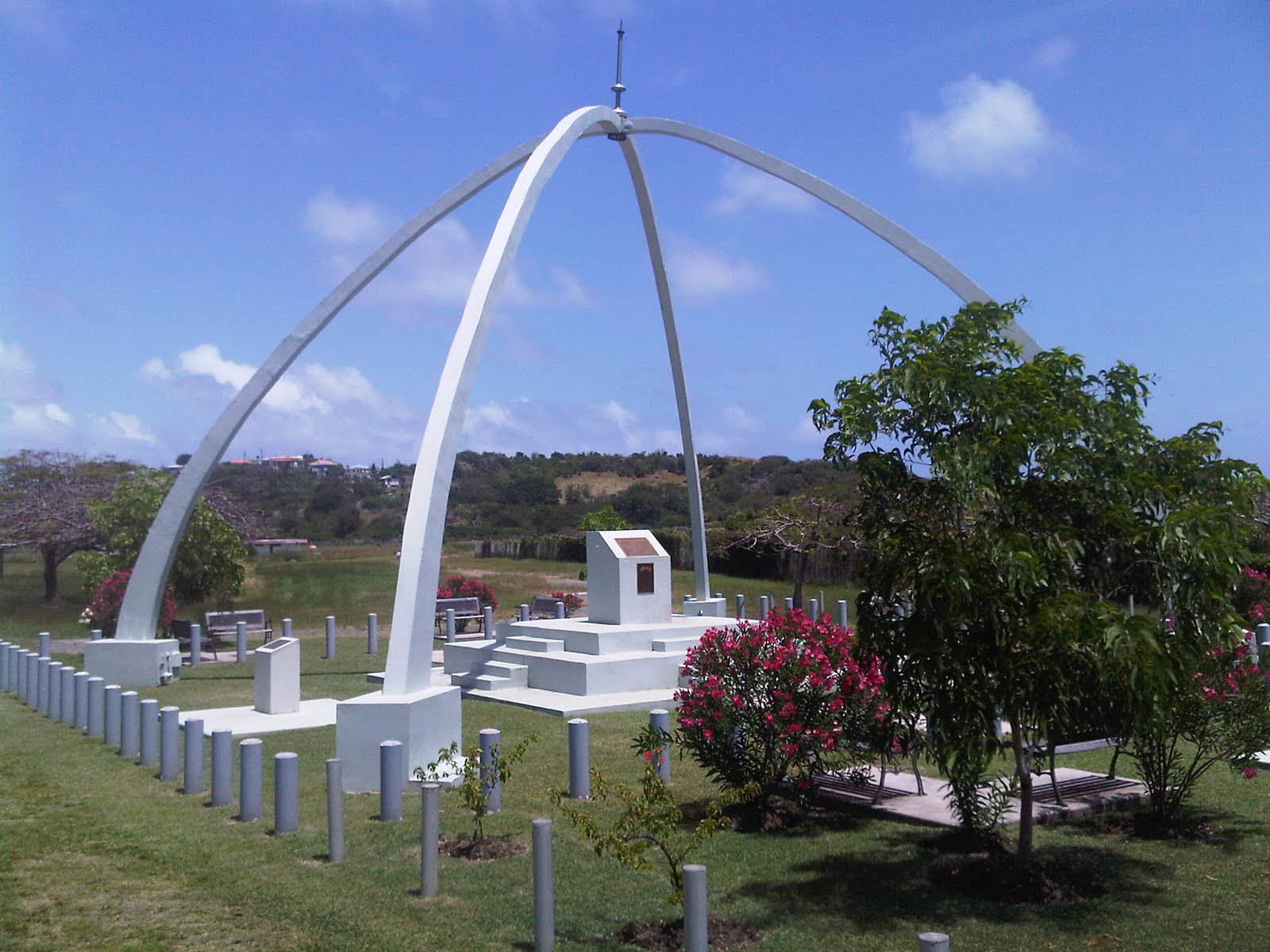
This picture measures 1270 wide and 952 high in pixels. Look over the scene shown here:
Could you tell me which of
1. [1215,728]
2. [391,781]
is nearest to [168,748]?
[391,781]

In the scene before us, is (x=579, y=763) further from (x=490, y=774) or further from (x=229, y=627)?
(x=229, y=627)

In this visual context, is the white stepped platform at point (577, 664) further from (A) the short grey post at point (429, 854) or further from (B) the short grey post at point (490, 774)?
(A) the short grey post at point (429, 854)

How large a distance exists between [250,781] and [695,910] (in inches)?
208

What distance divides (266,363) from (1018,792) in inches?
550

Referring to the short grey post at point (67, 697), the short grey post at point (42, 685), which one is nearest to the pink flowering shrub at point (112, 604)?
the short grey post at point (42, 685)

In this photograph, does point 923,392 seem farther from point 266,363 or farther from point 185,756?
point 266,363

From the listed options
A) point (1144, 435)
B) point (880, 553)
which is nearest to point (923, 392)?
point (880, 553)

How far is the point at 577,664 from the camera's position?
1652 centimetres

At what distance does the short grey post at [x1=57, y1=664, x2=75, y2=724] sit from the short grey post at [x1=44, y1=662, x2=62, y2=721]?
177mm

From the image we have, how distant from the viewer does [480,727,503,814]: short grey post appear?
895 centimetres

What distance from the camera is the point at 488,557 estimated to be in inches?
2119

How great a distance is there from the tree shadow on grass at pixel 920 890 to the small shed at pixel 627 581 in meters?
10.2

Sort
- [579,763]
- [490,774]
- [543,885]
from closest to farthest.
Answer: [543,885] < [490,774] < [579,763]

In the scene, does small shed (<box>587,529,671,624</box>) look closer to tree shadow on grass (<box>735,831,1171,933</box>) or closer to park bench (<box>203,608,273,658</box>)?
park bench (<box>203,608,273,658</box>)
